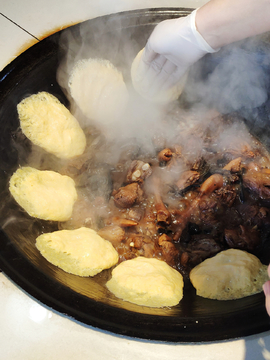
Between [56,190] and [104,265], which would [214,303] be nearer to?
[104,265]

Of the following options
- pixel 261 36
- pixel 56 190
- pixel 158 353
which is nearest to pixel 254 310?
pixel 158 353

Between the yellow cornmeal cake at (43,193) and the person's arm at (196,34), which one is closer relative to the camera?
the person's arm at (196,34)

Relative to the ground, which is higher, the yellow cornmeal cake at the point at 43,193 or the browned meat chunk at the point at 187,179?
the yellow cornmeal cake at the point at 43,193

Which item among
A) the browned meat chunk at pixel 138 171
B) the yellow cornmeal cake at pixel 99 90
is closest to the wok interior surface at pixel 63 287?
the yellow cornmeal cake at pixel 99 90

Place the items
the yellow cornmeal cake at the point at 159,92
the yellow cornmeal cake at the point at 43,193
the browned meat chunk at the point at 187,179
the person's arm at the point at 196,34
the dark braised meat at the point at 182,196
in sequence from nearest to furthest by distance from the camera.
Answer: the person's arm at the point at 196,34 → the yellow cornmeal cake at the point at 43,193 → the dark braised meat at the point at 182,196 → the browned meat chunk at the point at 187,179 → the yellow cornmeal cake at the point at 159,92

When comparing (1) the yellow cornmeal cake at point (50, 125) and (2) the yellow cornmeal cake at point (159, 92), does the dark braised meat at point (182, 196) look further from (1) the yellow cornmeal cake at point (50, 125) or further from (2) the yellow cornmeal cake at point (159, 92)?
(2) the yellow cornmeal cake at point (159, 92)

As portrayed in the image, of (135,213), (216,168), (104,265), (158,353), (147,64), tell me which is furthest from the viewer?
(216,168)

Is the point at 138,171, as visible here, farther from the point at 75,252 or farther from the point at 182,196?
the point at 75,252
